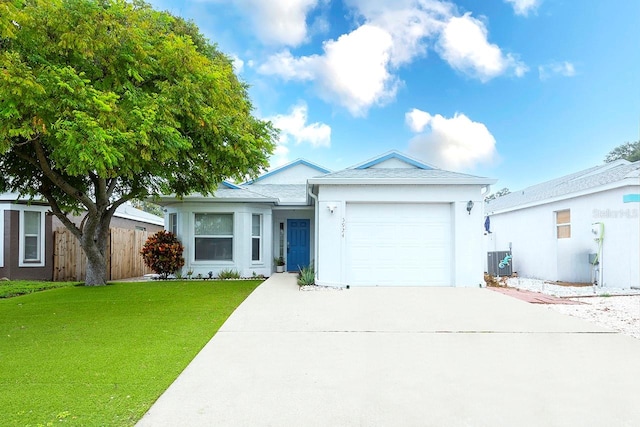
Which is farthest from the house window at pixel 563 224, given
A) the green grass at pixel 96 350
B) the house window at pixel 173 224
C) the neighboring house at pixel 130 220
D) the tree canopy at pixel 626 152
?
the tree canopy at pixel 626 152

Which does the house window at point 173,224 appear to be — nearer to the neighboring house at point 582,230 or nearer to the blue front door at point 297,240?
the blue front door at point 297,240

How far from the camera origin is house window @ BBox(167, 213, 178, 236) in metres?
14.4

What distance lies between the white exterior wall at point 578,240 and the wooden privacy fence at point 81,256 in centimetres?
1605

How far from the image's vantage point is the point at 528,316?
739 centimetres

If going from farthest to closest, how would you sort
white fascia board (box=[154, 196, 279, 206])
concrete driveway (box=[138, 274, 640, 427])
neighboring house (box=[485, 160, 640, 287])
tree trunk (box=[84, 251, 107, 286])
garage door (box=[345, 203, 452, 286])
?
white fascia board (box=[154, 196, 279, 206]), tree trunk (box=[84, 251, 107, 286]), neighboring house (box=[485, 160, 640, 287]), garage door (box=[345, 203, 452, 286]), concrete driveway (box=[138, 274, 640, 427])

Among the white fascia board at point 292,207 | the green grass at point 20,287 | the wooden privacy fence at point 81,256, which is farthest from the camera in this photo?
the white fascia board at point 292,207

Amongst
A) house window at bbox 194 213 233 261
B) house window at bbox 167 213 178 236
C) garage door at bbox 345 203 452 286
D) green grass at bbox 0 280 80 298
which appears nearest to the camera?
green grass at bbox 0 280 80 298

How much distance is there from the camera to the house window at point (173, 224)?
14367 millimetres

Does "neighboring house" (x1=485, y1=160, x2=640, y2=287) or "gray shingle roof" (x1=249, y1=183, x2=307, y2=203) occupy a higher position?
"gray shingle roof" (x1=249, y1=183, x2=307, y2=203)

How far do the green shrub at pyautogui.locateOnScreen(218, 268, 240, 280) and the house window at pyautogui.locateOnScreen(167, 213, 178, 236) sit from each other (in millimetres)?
2201

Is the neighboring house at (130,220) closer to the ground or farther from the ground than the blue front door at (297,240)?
farther from the ground

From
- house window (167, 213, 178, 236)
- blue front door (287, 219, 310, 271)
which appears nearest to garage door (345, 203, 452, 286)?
blue front door (287, 219, 310, 271)

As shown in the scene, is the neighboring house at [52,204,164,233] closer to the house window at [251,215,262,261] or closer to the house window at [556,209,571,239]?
the house window at [251,215,262,261]

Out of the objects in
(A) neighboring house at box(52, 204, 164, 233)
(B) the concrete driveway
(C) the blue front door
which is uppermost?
(A) neighboring house at box(52, 204, 164, 233)
